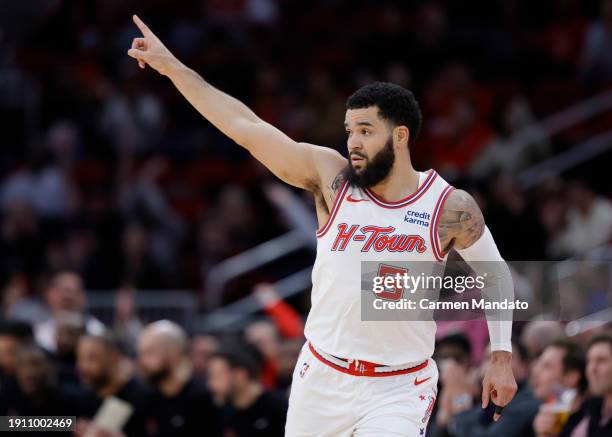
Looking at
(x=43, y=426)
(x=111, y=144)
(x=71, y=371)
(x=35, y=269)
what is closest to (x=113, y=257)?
(x=35, y=269)

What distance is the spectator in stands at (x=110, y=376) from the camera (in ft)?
33.1

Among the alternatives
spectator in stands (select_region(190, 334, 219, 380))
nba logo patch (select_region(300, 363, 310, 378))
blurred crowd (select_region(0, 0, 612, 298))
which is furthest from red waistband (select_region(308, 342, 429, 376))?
blurred crowd (select_region(0, 0, 612, 298))

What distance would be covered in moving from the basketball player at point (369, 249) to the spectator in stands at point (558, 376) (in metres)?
2.14

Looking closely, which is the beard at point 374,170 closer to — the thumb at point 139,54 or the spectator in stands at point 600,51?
the thumb at point 139,54

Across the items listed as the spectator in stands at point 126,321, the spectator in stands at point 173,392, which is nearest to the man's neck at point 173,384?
the spectator in stands at point 173,392

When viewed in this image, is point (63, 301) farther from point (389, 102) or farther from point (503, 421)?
point (389, 102)

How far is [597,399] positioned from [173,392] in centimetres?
384

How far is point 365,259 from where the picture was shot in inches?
239

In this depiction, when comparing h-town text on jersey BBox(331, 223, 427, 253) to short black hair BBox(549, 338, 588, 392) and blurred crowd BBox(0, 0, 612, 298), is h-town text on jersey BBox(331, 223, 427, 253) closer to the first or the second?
short black hair BBox(549, 338, 588, 392)

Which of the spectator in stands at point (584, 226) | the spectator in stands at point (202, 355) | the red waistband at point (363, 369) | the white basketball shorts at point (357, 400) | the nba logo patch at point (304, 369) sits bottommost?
the white basketball shorts at point (357, 400)

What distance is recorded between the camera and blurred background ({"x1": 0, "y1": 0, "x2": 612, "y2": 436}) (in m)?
13.6

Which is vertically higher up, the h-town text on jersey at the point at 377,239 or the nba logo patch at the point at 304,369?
the h-town text on jersey at the point at 377,239

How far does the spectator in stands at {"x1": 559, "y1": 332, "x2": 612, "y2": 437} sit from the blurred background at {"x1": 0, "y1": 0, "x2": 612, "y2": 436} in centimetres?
373

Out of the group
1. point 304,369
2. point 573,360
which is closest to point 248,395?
point 573,360
